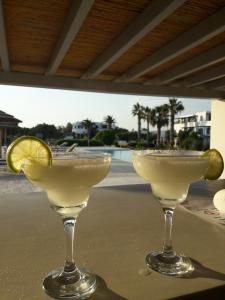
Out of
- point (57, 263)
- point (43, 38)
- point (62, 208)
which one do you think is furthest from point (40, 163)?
point (43, 38)

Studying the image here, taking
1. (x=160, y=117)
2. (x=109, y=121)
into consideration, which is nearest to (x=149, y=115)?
(x=160, y=117)

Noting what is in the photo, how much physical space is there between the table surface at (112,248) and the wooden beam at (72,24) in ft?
6.28

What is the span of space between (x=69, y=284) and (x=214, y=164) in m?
0.55

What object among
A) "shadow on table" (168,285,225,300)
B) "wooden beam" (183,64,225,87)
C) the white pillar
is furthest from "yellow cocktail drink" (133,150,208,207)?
the white pillar

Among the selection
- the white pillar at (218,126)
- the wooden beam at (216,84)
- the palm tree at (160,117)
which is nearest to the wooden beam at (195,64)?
the wooden beam at (216,84)

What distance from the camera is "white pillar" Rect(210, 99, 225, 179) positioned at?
7223 millimetres

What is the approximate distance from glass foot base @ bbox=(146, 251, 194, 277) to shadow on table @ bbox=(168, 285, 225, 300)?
6 cm

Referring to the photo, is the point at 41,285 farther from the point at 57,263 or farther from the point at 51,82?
the point at 51,82

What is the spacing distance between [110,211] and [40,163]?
53 cm

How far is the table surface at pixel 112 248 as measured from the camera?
0.54 metres

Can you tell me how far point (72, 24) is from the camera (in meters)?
2.68

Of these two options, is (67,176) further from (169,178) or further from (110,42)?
(110,42)

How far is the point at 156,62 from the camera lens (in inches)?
162

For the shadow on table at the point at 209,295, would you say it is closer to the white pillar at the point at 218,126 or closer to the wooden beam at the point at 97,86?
the wooden beam at the point at 97,86
